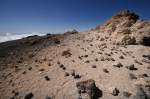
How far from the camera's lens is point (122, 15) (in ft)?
108

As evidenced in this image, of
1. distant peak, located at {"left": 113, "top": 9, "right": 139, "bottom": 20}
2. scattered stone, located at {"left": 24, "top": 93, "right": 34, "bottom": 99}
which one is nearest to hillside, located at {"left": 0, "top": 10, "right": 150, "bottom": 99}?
scattered stone, located at {"left": 24, "top": 93, "right": 34, "bottom": 99}

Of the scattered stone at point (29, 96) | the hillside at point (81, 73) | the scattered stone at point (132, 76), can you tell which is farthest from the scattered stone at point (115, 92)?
the scattered stone at point (29, 96)

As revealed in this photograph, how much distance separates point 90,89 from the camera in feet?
31.7

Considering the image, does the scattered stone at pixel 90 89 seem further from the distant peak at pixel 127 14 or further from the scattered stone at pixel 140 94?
the distant peak at pixel 127 14

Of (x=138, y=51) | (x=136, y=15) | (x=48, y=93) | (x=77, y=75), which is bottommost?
(x=48, y=93)

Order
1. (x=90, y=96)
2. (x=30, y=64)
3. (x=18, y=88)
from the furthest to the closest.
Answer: (x=30, y=64) < (x=18, y=88) < (x=90, y=96)

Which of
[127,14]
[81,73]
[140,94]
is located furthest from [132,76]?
[127,14]

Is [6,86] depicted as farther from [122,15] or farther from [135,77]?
[122,15]

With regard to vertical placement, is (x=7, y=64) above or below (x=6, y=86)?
above

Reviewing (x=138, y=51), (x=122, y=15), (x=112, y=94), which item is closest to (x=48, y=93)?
(x=112, y=94)

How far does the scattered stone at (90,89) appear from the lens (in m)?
9.47

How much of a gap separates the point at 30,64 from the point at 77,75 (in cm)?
666

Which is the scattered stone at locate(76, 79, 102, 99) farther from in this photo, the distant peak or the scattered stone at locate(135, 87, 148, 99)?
the distant peak

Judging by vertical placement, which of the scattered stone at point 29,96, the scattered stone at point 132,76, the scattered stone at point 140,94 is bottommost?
the scattered stone at point 29,96
